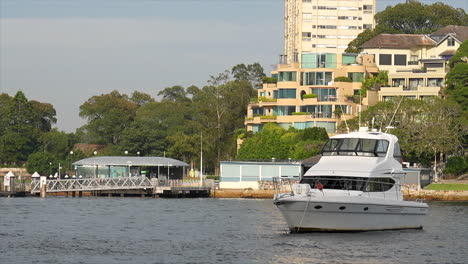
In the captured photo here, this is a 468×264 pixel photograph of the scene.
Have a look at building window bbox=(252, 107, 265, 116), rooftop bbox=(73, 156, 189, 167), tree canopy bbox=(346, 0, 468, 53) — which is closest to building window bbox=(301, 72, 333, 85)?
building window bbox=(252, 107, 265, 116)

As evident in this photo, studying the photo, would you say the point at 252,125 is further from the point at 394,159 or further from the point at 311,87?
the point at 394,159

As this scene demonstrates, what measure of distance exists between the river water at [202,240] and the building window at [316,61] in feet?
186

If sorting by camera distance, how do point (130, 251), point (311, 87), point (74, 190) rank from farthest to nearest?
point (311, 87), point (74, 190), point (130, 251)

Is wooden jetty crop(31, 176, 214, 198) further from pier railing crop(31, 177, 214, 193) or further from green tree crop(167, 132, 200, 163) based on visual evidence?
green tree crop(167, 132, 200, 163)

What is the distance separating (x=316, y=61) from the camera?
135 metres

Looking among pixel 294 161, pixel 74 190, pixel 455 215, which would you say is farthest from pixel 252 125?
pixel 455 215

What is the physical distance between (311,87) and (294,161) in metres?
22.8

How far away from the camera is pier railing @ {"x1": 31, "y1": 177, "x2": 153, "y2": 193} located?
108625 mm

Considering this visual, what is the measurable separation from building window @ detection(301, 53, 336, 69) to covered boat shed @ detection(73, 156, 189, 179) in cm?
2076

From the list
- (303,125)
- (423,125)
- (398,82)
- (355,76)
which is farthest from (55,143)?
(423,125)

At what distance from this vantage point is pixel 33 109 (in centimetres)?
17562

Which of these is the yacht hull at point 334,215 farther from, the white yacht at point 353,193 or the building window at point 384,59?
the building window at point 384,59

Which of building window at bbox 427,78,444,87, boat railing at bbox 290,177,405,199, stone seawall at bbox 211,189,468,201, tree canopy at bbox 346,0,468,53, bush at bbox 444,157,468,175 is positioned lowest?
stone seawall at bbox 211,189,468,201

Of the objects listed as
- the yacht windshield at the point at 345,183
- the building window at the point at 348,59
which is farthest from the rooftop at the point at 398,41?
the yacht windshield at the point at 345,183
